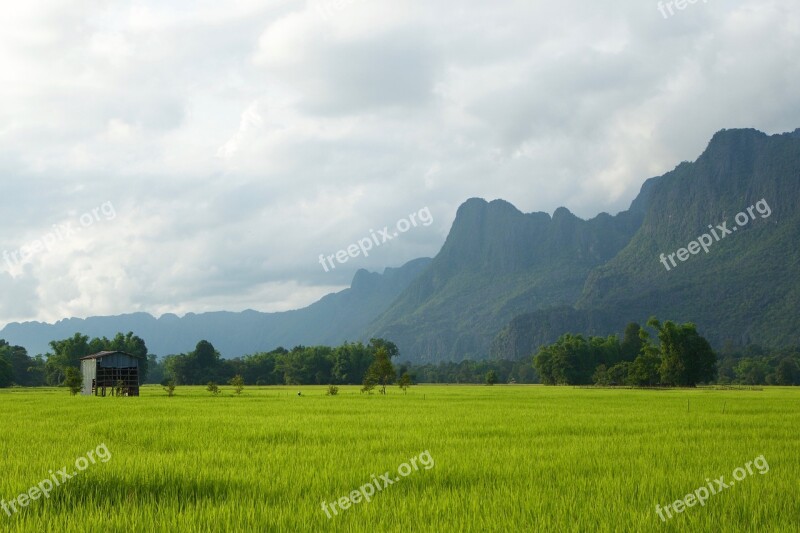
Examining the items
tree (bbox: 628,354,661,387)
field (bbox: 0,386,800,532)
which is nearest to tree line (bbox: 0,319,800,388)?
tree (bbox: 628,354,661,387)

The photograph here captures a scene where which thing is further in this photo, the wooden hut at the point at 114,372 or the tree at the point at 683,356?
the tree at the point at 683,356

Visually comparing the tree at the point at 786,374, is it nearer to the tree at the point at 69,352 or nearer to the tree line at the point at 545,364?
the tree line at the point at 545,364

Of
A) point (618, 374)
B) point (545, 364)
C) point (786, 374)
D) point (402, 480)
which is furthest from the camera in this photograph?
point (545, 364)

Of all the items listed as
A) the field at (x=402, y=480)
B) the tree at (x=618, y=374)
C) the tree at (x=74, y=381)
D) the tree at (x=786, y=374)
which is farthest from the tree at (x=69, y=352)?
the tree at (x=786, y=374)

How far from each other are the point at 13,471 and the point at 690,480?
11.5m

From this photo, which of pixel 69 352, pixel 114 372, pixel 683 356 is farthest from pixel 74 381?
pixel 683 356

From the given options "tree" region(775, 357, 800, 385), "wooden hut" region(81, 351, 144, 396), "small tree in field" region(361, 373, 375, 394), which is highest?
"wooden hut" region(81, 351, 144, 396)

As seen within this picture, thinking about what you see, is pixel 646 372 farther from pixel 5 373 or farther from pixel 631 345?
pixel 5 373

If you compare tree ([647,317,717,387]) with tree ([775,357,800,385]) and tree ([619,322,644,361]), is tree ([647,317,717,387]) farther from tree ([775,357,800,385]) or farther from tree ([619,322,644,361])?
tree ([775,357,800,385])

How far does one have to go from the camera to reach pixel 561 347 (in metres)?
121

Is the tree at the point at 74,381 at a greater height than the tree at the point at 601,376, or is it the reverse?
the tree at the point at 74,381

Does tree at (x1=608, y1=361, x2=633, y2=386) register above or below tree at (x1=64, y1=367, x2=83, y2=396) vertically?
below

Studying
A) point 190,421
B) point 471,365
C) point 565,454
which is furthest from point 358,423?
point 471,365

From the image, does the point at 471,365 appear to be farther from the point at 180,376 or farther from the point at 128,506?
the point at 128,506
